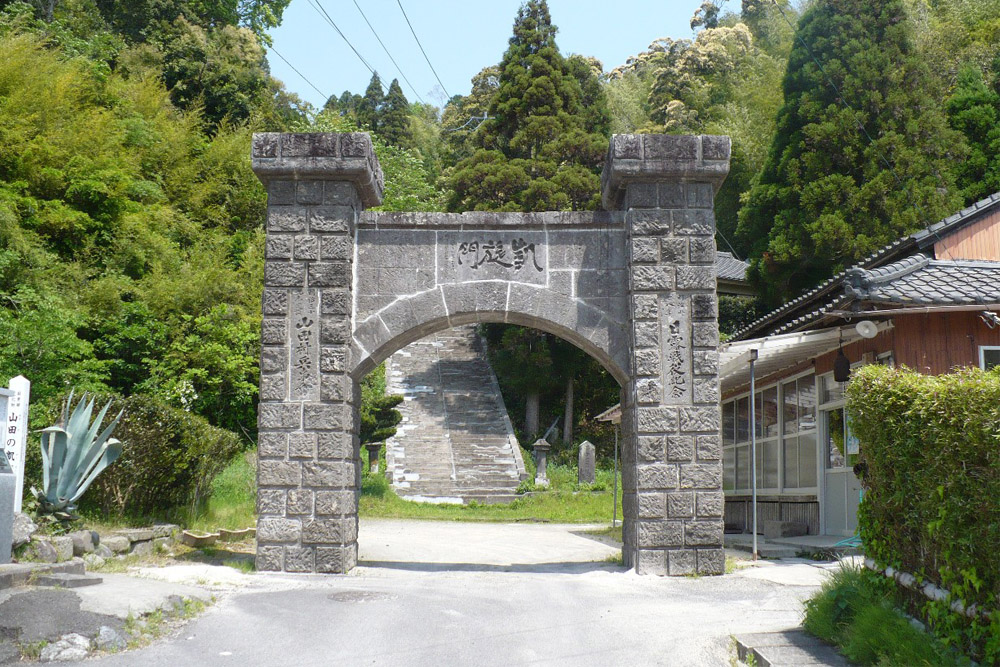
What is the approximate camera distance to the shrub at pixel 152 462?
902 cm

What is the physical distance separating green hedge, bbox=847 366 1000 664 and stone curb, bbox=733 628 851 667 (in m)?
0.54

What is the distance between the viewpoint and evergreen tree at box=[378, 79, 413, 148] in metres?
47.2

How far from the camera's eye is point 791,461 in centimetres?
1220

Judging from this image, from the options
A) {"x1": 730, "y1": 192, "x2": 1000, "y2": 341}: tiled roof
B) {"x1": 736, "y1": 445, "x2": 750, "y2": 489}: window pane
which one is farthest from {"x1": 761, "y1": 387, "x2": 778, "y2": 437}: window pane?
{"x1": 730, "y1": 192, "x2": 1000, "y2": 341}: tiled roof

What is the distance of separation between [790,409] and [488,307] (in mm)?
5747

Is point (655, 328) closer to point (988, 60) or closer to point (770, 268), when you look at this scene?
point (770, 268)

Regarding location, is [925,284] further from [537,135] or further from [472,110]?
[472,110]

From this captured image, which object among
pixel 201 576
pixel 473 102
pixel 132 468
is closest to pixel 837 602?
pixel 201 576

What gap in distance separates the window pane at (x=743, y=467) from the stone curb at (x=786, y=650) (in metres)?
9.44

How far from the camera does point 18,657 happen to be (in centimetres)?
452

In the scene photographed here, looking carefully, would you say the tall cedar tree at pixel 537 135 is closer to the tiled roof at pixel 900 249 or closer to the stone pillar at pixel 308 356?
the tiled roof at pixel 900 249

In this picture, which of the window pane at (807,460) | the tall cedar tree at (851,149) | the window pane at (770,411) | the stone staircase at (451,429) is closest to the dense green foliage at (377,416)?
the stone staircase at (451,429)

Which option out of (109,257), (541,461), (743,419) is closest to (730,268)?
(541,461)

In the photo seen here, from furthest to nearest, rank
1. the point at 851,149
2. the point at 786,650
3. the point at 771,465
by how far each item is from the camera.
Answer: the point at 851,149, the point at 771,465, the point at 786,650
